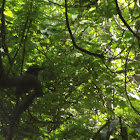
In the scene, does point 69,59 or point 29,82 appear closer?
point 29,82

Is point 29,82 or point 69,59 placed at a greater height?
point 69,59

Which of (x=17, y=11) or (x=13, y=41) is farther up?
(x=17, y=11)

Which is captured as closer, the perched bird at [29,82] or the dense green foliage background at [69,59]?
the dense green foliage background at [69,59]

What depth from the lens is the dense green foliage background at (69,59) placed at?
1.64 metres

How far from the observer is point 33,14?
176 cm

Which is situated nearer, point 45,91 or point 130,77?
point 45,91

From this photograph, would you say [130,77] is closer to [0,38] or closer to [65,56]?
[65,56]

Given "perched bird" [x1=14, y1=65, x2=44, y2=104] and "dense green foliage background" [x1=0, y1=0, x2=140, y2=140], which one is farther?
"perched bird" [x1=14, y1=65, x2=44, y2=104]

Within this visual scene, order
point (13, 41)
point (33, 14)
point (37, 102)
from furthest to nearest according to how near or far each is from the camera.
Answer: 1. point (37, 102)
2. point (13, 41)
3. point (33, 14)

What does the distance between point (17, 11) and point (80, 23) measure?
1.63ft

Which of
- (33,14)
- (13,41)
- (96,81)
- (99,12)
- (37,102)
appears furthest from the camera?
(37,102)

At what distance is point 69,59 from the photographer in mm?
2064

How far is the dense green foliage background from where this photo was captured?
1641mm

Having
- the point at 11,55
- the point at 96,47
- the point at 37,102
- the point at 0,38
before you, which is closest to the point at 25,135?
the point at 37,102
